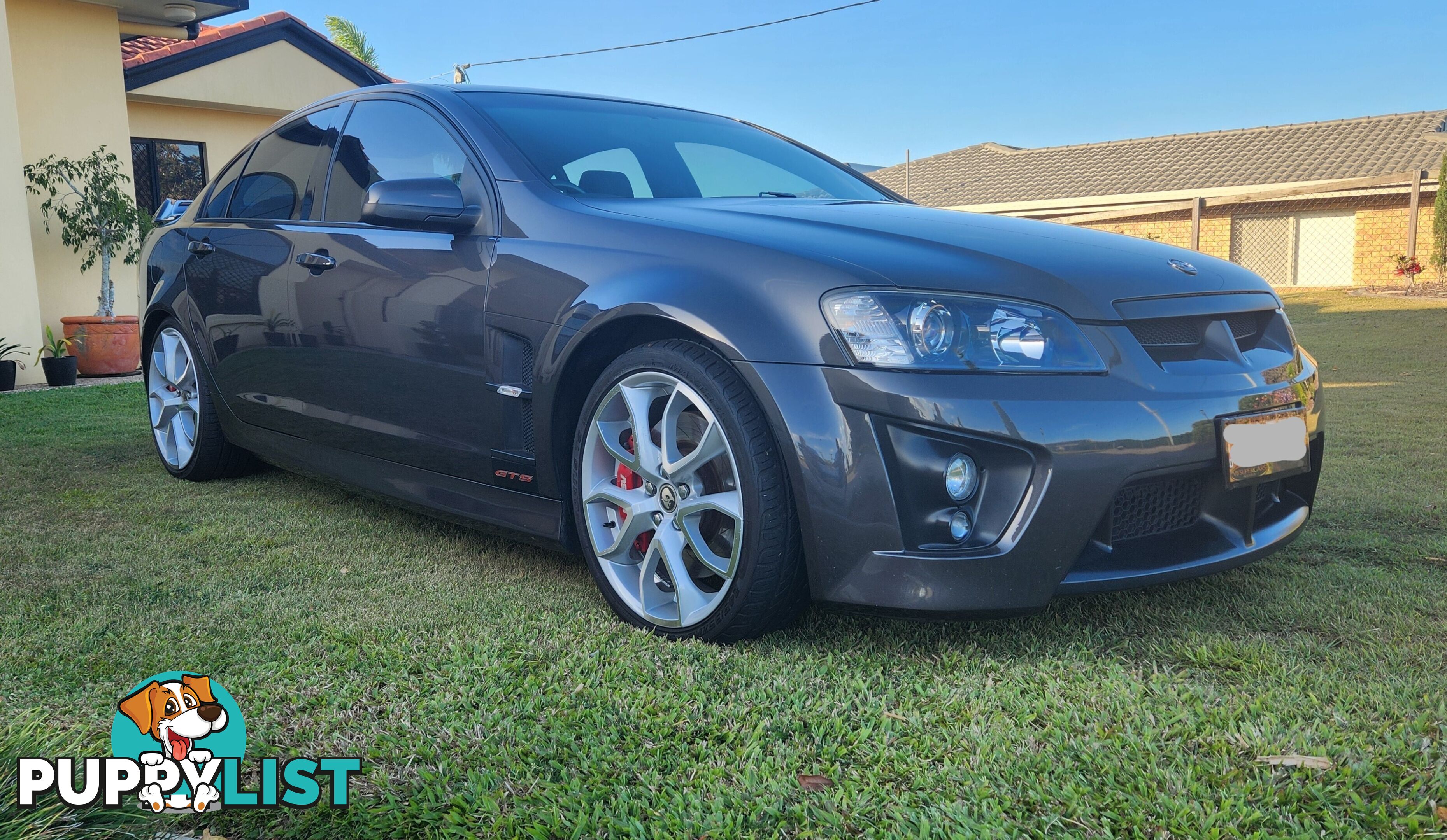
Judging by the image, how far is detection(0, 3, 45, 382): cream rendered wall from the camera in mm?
Answer: 8164

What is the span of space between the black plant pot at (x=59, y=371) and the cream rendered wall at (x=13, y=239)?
0.41 ft

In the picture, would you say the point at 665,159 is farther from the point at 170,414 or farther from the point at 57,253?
the point at 57,253

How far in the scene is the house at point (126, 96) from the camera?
848 centimetres

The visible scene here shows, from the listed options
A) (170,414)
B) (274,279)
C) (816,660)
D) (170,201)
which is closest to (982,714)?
(816,660)

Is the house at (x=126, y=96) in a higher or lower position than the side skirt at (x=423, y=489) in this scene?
higher

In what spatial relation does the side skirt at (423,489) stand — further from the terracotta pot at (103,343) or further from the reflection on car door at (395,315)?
the terracotta pot at (103,343)

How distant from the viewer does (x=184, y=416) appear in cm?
458

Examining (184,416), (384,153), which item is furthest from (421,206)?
(184,416)

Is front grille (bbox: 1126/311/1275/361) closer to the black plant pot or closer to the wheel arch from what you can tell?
the wheel arch

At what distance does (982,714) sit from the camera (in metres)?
2.12

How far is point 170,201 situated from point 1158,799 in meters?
4.97

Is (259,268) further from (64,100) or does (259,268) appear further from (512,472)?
(64,100)

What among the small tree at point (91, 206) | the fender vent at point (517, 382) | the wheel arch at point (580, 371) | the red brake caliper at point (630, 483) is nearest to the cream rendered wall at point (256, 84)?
the small tree at point (91, 206)

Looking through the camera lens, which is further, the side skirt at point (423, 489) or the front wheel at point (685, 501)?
the side skirt at point (423, 489)
